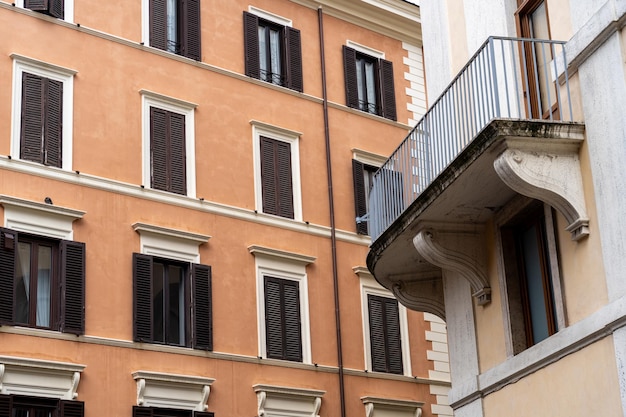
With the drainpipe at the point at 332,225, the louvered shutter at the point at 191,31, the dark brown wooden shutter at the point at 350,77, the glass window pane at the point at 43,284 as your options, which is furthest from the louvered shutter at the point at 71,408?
the dark brown wooden shutter at the point at 350,77

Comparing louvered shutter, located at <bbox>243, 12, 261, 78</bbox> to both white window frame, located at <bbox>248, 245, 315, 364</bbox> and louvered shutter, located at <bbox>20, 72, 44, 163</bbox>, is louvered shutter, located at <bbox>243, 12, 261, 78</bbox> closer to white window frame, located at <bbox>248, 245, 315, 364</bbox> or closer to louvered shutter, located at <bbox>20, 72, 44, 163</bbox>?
white window frame, located at <bbox>248, 245, 315, 364</bbox>

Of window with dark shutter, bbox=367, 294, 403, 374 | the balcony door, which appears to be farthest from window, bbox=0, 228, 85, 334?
the balcony door

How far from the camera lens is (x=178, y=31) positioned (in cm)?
2583

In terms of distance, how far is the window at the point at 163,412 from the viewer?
22031mm

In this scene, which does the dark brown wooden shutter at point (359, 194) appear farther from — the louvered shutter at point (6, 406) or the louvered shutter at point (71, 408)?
the louvered shutter at point (6, 406)

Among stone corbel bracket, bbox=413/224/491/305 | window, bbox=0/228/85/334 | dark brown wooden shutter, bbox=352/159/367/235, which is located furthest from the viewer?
dark brown wooden shutter, bbox=352/159/367/235

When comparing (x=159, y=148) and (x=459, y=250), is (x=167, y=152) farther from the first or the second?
(x=459, y=250)

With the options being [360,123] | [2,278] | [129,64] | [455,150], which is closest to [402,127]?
[360,123]

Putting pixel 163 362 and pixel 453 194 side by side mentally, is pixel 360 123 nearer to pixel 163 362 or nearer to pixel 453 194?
pixel 163 362

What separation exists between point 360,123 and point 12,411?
37.6 feet

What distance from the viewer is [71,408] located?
69.4ft

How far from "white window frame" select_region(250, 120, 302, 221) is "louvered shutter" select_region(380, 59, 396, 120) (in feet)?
10.3

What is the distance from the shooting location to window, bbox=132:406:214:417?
22.0 metres

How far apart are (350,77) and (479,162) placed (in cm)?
1516
